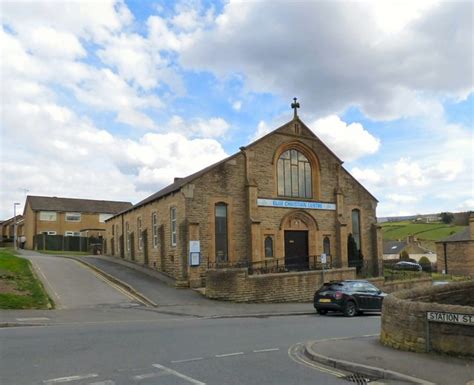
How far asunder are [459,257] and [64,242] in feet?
148

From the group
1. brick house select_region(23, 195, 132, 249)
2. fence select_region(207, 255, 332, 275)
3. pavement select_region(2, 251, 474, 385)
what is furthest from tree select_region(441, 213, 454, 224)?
pavement select_region(2, 251, 474, 385)

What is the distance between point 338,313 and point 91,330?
473 inches

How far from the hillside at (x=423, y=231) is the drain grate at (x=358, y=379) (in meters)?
77.7

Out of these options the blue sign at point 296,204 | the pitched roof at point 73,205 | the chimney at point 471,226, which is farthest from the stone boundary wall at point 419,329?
the pitched roof at point 73,205

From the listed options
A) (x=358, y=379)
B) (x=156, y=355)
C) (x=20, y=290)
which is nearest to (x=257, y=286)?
(x=20, y=290)

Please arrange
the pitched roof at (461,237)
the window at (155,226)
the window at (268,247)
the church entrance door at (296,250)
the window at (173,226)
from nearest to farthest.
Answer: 1. the window at (173,226)
2. the window at (268,247)
3. the church entrance door at (296,250)
4. the window at (155,226)
5. the pitched roof at (461,237)

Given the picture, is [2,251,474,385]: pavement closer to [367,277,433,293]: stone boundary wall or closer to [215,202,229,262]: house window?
[215,202,229,262]: house window

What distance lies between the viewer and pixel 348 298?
20.0 m

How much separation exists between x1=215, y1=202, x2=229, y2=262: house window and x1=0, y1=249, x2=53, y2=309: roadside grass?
961 centimetres

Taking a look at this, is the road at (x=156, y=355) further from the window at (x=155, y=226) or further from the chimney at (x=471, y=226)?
the chimney at (x=471, y=226)

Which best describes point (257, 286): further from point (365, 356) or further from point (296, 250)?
point (365, 356)

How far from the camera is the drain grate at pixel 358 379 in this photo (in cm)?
790

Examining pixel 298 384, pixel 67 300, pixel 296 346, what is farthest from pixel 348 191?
pixel 298 384

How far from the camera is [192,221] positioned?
87.7 feet
